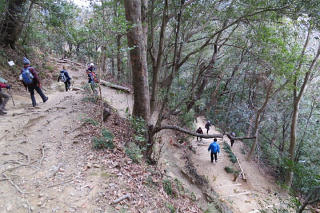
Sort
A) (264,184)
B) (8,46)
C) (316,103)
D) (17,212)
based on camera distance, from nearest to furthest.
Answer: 1. (17,212)
2. (8,46)
3. (264,184)
4. (316,103)

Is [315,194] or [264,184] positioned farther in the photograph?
[264,184]

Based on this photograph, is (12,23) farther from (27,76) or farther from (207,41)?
(207,41)

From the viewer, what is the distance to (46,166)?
3.95m

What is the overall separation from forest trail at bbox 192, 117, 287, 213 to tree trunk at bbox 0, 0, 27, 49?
1432 cm

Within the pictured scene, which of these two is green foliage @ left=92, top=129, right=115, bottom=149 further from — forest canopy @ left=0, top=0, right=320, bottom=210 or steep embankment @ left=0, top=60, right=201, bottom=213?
forest canopy @ left=0, top=0, right=320, bottom=210

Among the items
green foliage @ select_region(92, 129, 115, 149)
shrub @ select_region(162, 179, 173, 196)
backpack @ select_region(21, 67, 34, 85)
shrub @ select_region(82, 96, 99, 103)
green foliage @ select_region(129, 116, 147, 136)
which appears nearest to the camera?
green foliage @ select_region(92, 129, 115, 149)

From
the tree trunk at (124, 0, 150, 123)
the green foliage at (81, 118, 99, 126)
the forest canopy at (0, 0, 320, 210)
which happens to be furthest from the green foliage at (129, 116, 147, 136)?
the green foliage at (81, 118, 99, 126)

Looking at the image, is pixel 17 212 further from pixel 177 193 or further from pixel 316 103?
pixel 316 103

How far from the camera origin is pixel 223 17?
931 centimetres

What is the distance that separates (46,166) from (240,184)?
469 inches

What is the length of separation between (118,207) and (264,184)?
46.7 feet

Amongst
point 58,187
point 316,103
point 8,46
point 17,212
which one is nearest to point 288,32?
point 316,103

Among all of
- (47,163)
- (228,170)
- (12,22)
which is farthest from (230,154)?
(12,22)

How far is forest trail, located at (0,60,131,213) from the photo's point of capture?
310 centimetres
